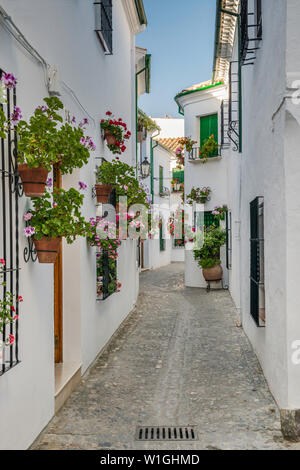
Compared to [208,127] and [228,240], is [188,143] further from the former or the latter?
[228,240]

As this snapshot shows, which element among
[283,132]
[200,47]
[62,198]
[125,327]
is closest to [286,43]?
[283,132]

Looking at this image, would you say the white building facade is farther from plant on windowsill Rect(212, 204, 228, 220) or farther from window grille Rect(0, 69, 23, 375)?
plant on windowsill Rect(212, 204, 228, 220)

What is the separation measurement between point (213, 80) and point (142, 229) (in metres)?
6.87

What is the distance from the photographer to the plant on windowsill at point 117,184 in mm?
6513

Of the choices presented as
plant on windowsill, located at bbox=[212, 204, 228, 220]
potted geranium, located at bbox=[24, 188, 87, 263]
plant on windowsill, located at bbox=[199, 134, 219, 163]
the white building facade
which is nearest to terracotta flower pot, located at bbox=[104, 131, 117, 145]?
the white building facade

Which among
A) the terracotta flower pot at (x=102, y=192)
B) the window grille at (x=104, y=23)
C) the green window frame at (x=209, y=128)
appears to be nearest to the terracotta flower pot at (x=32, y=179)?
the terracotta flower pot at (x=102, y=192)

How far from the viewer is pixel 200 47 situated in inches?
456

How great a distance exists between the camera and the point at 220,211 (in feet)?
44.1

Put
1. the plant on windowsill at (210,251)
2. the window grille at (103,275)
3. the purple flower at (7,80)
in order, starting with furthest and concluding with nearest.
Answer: the plant on windowsill at (210,251), the window grille at (103,275), the purple flower at (7,80)

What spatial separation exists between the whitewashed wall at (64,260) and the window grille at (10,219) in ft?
0.45

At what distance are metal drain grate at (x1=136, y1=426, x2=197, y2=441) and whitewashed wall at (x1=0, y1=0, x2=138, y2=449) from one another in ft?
2.81

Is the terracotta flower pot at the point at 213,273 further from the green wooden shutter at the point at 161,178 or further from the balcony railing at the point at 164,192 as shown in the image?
the green wooden shutter at the point at 161,178

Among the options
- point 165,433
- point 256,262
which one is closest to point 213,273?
point 256,262

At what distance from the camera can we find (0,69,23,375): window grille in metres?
3.19
